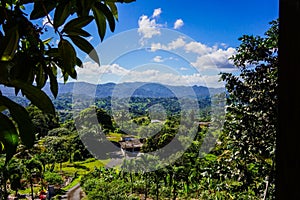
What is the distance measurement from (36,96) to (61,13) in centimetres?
12

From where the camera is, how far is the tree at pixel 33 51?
0.55ft

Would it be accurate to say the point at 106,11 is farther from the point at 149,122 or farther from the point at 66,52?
the point at 149,122

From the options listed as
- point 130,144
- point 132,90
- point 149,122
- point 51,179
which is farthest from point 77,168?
point 132,90

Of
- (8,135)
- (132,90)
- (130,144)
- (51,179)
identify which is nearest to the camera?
(8,135)

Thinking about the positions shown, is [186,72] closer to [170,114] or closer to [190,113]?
[190,113]

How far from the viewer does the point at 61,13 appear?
27cm

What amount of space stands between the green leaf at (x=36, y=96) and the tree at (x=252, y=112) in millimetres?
1653

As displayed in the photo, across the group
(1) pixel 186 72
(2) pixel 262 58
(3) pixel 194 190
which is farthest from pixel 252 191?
(3) pixel 194 190

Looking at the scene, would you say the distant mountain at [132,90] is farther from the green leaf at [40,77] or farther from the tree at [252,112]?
the green leaf at [40,77]

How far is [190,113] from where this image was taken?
11.9 ft

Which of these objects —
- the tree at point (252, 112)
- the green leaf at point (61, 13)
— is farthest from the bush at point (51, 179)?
the green leaf at point (61, 13)

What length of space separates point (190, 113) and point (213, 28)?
1103 millimetres

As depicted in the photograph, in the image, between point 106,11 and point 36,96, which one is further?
point 106,11

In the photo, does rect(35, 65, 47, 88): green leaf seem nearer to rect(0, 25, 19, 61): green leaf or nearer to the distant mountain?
rect(0, 25, 19, 61): green leaf
